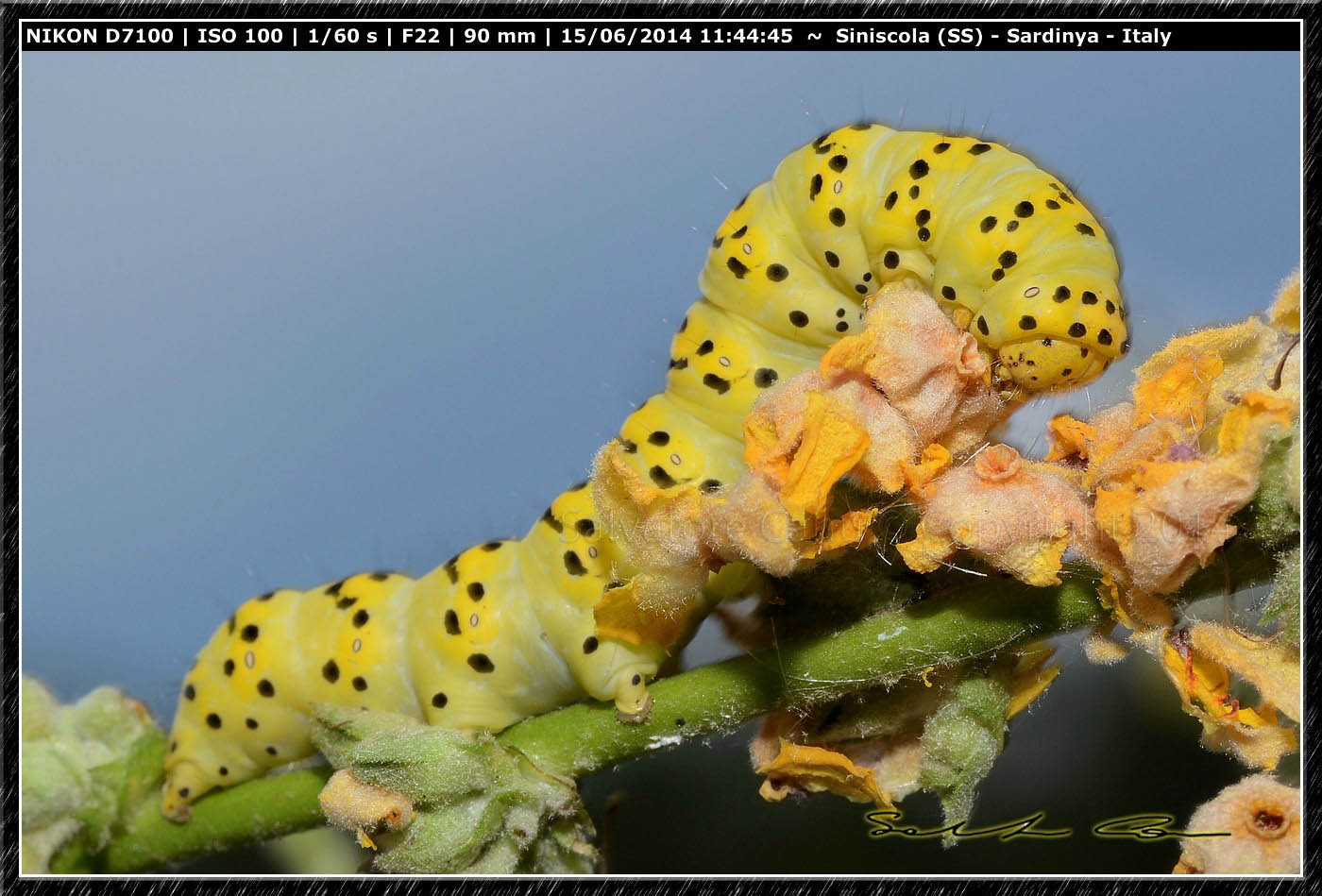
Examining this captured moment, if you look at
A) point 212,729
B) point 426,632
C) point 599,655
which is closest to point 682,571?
point 599,655

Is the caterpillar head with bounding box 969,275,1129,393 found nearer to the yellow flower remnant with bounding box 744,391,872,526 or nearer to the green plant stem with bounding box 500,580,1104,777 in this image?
the green plant stem with bounding box 500,580,1104,777

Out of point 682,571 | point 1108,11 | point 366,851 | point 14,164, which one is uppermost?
point 1108,11

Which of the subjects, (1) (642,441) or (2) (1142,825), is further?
(1) (642,441)

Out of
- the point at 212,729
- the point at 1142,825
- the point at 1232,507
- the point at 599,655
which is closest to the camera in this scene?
the point at 1232,507

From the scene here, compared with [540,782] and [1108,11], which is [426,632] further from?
[1108,11]

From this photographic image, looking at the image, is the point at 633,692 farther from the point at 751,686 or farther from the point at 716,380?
the point at 716,380

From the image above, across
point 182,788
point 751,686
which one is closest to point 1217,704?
point 751,686

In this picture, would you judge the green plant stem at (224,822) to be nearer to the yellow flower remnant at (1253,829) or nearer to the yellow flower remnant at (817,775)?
the yellow flower remnant at (817,775)

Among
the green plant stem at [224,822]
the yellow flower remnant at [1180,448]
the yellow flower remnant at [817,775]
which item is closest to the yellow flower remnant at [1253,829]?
the yellow flower remnant at [1180,448]
